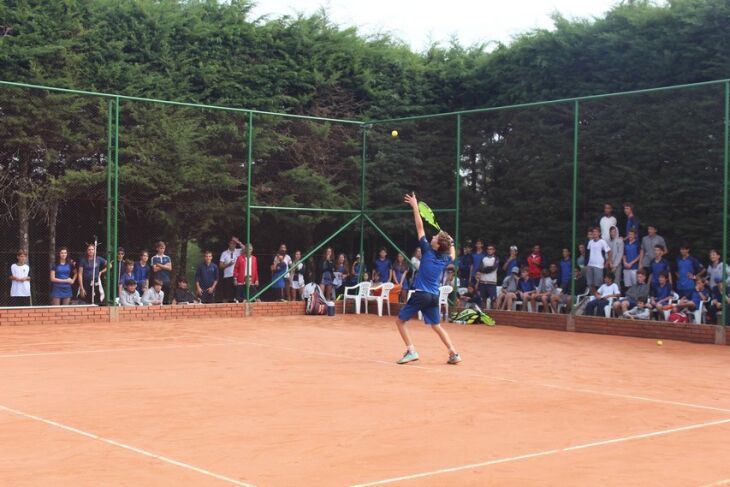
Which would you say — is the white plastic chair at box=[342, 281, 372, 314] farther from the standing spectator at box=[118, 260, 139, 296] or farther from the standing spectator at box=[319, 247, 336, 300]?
the standing spectator at box=[118, 260, 139, 296]

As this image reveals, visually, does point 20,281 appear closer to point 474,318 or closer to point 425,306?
point 425,306

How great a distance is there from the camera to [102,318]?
54.5 feet

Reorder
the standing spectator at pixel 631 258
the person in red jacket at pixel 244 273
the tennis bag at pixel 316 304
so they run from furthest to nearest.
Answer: the tennis bag at pixel 316 304 → the person in red jacket at pixel 244 273 → the standing spectator at pixel 631 258

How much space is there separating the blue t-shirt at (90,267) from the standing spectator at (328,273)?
4797mm

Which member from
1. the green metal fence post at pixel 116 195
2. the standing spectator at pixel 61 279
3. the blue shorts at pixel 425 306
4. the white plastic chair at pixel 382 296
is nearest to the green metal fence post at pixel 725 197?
the blue shorts at pixel 425 306

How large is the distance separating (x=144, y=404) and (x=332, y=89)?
1530 centimetres

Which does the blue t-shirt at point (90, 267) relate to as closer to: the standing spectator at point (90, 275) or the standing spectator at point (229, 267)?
the standing spectator at point (90, 275)

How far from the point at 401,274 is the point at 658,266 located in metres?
5.73

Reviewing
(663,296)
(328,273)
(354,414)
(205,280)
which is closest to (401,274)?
(328,273)

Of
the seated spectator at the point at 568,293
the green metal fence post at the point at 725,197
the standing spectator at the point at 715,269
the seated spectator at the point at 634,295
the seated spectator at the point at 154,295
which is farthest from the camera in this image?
the seated spectator at the point at 154,295

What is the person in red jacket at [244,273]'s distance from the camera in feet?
60.7

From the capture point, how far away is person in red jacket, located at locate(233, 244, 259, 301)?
18.5 metres

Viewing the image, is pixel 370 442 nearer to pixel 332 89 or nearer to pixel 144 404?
pixel 144 404

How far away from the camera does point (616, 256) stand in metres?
16.4
